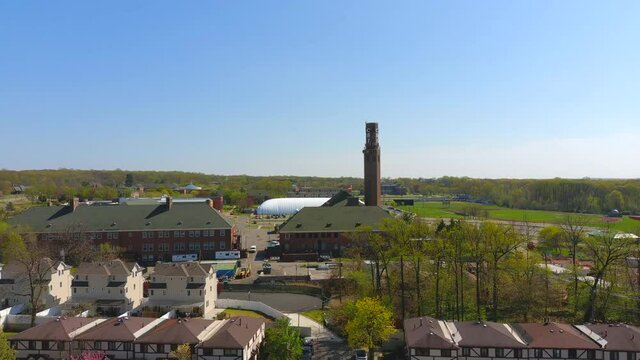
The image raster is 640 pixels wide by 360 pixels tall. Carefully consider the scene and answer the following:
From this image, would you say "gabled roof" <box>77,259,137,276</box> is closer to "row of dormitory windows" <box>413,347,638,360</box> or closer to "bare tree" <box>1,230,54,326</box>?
"bare tree" <box>1,230,54,326</box>

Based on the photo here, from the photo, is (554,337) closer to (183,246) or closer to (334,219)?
(334,219)

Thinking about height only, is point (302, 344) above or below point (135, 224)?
below

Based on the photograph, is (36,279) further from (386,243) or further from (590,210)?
(590,210)

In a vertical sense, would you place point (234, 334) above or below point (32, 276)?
below

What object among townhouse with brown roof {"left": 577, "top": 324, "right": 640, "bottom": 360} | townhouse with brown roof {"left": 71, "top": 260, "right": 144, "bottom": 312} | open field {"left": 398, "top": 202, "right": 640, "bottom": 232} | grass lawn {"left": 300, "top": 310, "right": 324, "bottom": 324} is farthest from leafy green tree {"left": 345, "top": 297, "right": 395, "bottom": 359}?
open field {"left": 398, "top": 202, "right": 640, "bottom": 232}

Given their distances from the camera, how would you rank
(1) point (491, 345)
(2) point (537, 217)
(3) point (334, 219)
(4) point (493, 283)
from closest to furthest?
1. (1) point (491, 345)
2. (4) point (493, 283)
3. (3) point (334, 219)
4. (2) point (537, 217)

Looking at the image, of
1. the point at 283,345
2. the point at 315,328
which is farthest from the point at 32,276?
the point at 283,345

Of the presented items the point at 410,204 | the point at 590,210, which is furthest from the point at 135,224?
the point at 590,210
